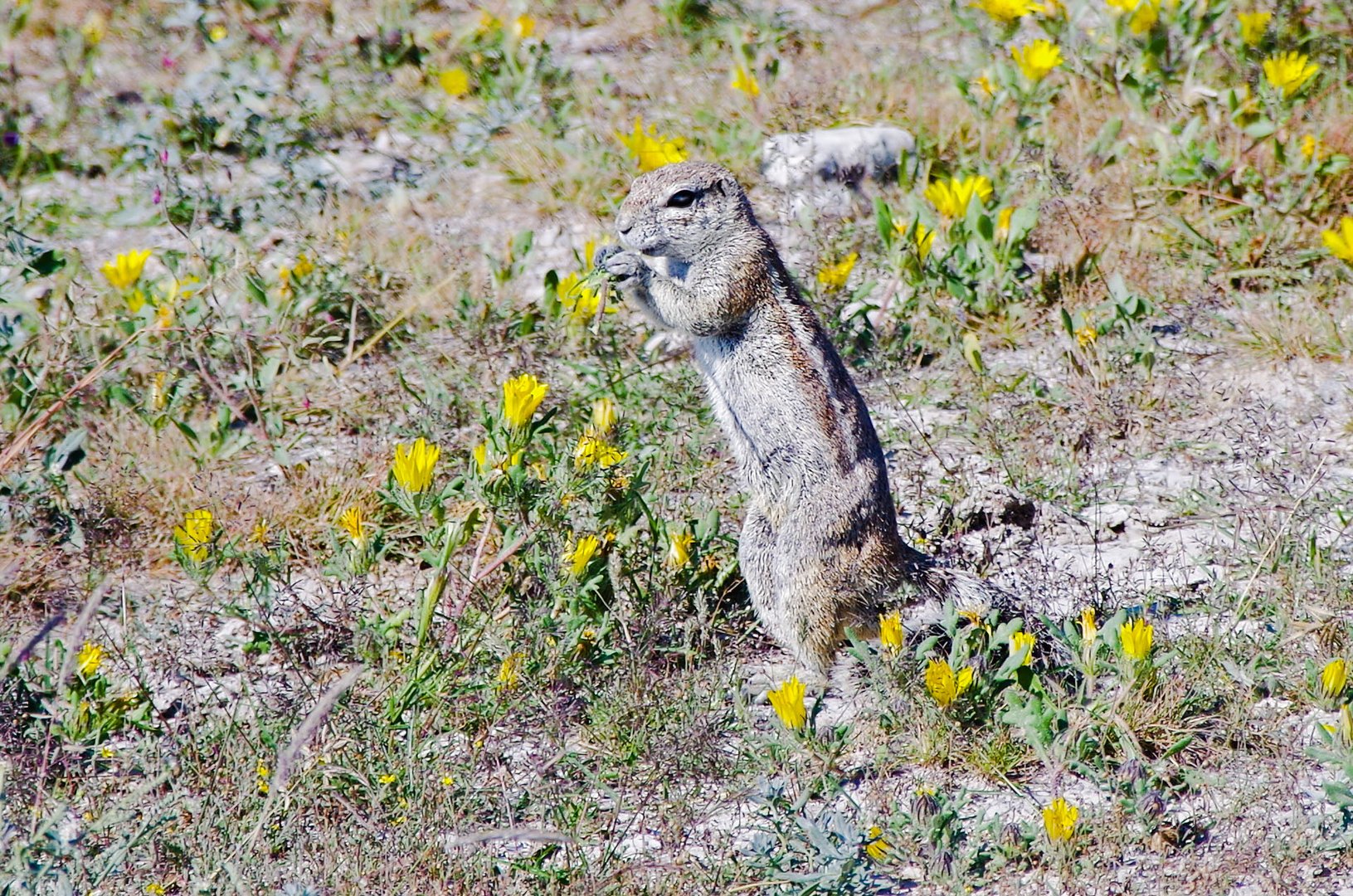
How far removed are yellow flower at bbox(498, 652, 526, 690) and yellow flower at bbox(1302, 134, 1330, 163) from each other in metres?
3.92

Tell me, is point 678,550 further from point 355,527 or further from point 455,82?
point 455,82

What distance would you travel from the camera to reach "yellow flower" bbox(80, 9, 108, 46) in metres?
8.15

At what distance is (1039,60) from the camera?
6.30m

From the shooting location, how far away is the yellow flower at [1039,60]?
6.30 metres

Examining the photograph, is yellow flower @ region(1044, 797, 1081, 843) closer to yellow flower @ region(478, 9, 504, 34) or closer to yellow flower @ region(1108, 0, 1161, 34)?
yellow flower @ region(1108, 0, 1161, 34)

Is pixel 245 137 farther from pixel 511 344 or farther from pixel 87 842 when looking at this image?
pixel 87 842

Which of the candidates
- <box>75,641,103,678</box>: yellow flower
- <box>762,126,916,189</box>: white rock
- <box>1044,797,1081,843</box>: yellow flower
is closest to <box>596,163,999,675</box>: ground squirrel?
<box>1044,797,1081,843</box>: yellow flower

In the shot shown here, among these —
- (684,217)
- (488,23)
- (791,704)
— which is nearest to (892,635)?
(791,704)

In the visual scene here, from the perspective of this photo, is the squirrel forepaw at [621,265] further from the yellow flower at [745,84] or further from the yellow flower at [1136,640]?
the yellow flower at [745,84]

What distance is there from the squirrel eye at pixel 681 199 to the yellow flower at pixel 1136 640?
191cm

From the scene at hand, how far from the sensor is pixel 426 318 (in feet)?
19.9

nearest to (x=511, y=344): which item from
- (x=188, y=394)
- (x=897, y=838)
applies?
(x=188, y=394)

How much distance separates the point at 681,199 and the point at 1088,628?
73.2 inches

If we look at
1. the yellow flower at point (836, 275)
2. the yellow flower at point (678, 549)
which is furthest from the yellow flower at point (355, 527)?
the yellow flower at point (836, 275)
